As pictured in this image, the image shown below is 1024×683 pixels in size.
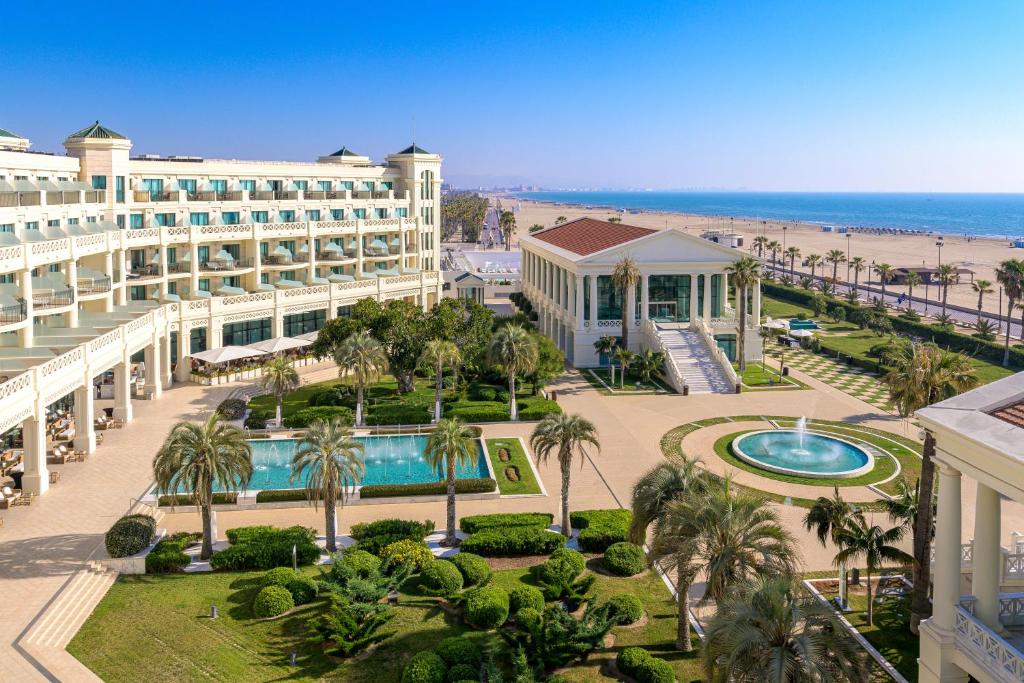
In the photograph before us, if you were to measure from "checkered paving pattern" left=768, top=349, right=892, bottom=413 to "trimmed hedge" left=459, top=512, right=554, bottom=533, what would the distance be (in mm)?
28793

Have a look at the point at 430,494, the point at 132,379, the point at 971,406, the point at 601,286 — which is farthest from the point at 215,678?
the point at 601,286

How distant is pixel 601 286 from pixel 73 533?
149ft

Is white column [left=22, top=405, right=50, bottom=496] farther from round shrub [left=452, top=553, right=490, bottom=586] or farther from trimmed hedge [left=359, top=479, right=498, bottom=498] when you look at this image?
round shrub [left=452, top=553, right=490, bottom=586]

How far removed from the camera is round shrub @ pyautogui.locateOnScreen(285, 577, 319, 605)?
28812 mm

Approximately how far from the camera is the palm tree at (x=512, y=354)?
5059 cm

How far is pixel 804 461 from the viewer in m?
44.5

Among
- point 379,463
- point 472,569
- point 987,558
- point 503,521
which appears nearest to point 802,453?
point 503,521

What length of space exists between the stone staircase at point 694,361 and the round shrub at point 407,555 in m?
32.6

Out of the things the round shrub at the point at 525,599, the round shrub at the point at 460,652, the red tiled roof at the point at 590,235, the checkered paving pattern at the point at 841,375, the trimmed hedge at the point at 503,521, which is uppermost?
the red tiled roof at the point at 590,235

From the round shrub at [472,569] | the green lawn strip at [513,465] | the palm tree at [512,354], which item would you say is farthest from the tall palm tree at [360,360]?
the round shrub at [472,569]

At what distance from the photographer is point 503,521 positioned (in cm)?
3488

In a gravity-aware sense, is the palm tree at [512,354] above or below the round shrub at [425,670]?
above

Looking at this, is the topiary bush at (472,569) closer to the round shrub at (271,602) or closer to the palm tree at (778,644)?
the round shrub at (271,602)

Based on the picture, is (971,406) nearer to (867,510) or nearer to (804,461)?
(867,510)
